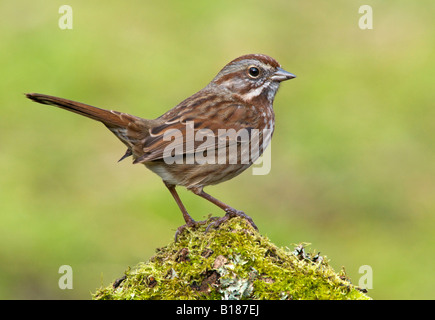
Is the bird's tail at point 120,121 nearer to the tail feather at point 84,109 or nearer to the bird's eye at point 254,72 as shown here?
the tail feather at point 84,109

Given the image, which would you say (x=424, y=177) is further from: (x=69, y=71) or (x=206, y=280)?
(x=206, y=280)

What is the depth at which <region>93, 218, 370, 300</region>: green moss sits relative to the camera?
433 centimetres

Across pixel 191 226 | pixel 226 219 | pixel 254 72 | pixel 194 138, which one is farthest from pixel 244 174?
pixel 226 219

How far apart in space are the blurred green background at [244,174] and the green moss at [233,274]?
11.6 ft

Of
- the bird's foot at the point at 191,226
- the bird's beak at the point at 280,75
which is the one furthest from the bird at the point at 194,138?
the bird's beak at the point at 280,75

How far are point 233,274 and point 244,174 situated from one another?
265 inches

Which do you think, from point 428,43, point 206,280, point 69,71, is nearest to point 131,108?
point 69,71

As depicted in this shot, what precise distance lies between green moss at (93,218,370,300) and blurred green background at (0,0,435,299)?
3.54 meters

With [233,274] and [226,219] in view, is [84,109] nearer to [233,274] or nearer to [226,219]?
[226,219]

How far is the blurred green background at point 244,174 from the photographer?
31.0 feet

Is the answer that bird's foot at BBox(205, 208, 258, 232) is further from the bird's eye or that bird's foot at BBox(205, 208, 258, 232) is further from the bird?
the bird's eye

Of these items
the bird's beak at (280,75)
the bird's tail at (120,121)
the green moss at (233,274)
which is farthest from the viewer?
the bird's beak at (280,75)

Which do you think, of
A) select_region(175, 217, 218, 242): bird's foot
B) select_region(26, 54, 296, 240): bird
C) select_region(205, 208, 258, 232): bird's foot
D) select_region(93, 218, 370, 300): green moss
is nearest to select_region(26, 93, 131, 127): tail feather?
select_region(26, 54, 296, 240): bird

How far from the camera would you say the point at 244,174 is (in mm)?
11078
